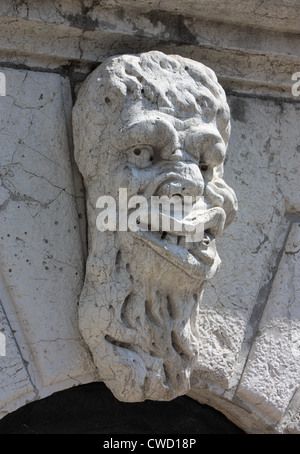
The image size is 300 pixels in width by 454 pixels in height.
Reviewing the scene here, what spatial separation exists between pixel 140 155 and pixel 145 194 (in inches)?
3.7

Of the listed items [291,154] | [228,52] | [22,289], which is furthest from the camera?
[291,154]

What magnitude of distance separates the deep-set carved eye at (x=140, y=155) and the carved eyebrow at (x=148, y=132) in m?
0.02

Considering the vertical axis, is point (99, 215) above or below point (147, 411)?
above

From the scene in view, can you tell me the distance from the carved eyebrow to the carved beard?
0.23m

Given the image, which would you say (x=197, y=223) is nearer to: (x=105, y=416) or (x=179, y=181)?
(x=179, y=181)

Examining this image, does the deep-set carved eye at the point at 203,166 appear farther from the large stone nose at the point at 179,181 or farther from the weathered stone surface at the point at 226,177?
the weathered stone surface at the point at 226,177

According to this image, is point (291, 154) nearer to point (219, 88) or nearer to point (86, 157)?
point (219, 88)

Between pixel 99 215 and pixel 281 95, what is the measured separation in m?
0.72

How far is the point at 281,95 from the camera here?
257 cm

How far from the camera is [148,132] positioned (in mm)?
2113

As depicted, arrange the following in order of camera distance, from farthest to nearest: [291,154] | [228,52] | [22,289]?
[291,154]
[228,52]
[22,289]

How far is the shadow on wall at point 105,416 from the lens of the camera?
7.97 feet

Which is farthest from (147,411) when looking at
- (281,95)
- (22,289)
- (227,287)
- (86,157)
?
(281,95)

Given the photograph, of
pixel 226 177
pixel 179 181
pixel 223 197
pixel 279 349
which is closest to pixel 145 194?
pixel 179 181
